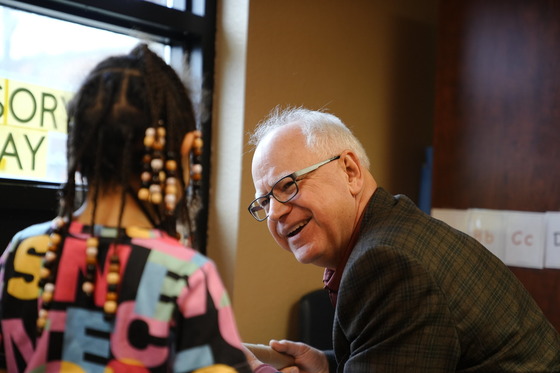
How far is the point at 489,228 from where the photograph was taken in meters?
2.87

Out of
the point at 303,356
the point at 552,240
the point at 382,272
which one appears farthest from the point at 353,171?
the point at 552,240

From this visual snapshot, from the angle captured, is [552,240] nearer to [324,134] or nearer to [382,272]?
[324,134]

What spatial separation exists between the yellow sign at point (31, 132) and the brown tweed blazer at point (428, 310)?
115cm

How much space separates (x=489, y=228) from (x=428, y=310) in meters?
1.56

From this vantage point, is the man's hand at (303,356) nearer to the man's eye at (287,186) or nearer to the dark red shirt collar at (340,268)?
the dark red shirt collar at (340,268)

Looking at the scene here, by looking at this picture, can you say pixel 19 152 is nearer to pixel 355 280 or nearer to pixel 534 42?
pixel 355 280

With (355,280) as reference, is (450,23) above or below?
above

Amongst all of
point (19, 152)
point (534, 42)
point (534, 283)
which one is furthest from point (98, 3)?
point (534, 283)

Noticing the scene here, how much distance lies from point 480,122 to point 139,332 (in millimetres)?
2261

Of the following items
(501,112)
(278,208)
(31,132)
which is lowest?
(278,208)

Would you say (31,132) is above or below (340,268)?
above

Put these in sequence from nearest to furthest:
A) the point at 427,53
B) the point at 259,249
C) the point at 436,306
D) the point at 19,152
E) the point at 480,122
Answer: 1. the point at 436,306
2. the point at 19,152
3. the point at 259,249
4. the point at 480,122
5. the point at 427,53

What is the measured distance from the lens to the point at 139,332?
0.94m

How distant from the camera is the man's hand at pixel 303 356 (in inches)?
73.4
